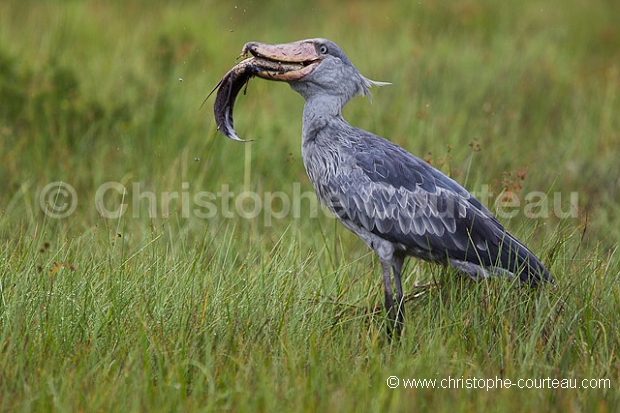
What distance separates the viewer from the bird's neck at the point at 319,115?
4668mm

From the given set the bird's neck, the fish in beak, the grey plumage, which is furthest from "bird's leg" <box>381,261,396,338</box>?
→ the fish in beak

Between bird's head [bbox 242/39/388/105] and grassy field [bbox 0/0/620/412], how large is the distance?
0.89m

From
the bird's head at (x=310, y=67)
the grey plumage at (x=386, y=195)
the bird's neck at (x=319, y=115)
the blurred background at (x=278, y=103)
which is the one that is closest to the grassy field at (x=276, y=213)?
the blurred background at (x=278, y=103)

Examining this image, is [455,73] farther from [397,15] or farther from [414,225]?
[414,225]

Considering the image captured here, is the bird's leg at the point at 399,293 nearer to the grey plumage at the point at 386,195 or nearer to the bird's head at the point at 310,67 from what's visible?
the grey plumage at the point at 386,195

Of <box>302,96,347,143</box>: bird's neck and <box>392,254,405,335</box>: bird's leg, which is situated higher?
A: <box>302,96,347,143</box>: bird's neck

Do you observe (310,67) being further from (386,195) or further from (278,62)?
(386,195)

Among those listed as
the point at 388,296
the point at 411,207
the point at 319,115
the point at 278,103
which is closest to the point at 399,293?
the point at 388,296

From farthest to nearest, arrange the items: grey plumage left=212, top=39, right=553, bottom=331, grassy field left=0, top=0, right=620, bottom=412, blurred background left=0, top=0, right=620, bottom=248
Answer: blurred background left=0, top=0, right=620, bottom=248, grey plumage left=212, top=39, right=553, bottom=331, grassy field left=0, top=0, right=620, bottom=412

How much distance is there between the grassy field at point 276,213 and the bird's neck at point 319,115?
0.65 m

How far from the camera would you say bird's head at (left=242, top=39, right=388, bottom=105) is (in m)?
4.56

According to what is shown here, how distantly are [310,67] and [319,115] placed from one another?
263 mm

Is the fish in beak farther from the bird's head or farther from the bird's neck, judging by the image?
the bird's neck

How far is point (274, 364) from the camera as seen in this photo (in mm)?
3537
